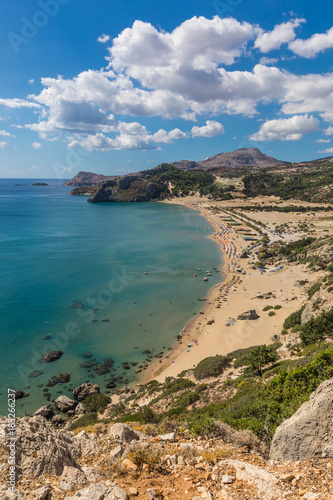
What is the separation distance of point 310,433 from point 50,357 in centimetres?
3116

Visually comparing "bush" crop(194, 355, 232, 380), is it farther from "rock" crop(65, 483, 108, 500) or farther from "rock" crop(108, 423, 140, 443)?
"rock" crop(65, 483, 108, 500)

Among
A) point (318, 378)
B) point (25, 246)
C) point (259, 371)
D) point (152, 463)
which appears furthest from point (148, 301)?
point (25, 246)

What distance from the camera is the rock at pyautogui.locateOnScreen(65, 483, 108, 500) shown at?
6.63m

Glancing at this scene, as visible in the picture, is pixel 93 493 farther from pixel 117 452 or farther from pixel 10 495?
pixel 117 452

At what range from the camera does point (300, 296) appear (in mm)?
41375

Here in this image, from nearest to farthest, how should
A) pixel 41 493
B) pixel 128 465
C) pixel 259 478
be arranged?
pixel 41 493
pixel 259 478
pixel 128 465

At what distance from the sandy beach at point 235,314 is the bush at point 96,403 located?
16.8 feet

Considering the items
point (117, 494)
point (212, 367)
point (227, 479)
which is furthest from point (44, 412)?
point (227, 479)

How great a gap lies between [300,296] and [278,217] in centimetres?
9819

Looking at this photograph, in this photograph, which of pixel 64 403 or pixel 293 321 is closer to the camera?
pixel 64 403

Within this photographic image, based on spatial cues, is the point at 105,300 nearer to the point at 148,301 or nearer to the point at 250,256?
the point at 148,301

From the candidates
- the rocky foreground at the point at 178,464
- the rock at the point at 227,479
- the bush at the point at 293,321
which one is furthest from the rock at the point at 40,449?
the bush at the point at 293,321

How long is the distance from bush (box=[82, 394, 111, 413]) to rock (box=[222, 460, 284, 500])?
1945 centimetres

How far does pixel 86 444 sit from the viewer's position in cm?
974
